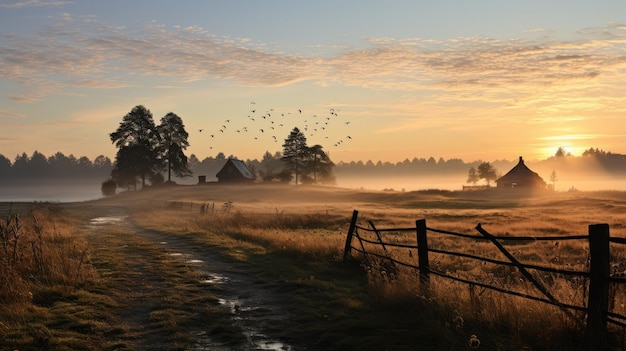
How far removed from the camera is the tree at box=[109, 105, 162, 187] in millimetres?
92062

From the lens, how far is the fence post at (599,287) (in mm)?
7141

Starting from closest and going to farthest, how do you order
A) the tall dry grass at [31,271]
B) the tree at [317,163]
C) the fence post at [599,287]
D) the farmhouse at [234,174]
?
the fence post at [599,287], the tall dry grass at [31,271], the farmhouse at [234,174], the tree at [317,163]

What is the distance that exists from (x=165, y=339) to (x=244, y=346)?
141 cm

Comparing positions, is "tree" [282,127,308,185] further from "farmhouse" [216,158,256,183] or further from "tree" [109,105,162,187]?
"tree" [109,105,162,187]

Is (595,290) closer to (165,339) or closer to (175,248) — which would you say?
(165,339)

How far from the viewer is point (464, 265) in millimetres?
18359

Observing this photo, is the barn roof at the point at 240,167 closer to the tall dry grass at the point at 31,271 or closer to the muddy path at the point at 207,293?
the muddy path at the point at 207,293

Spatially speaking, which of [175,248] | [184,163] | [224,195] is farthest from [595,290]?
[184,163]

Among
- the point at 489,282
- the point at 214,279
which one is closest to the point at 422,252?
the point at 489,282

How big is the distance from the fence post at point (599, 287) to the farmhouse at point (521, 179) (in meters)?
99.5

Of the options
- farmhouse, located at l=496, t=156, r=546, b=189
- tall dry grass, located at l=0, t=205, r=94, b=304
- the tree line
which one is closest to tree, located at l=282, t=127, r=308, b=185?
the tree line

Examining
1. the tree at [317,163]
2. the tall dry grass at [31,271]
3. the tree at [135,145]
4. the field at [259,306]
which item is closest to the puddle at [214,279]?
the field at [259,306]

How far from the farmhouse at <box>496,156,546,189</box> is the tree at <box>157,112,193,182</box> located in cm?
6331

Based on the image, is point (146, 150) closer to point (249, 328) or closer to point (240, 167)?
point (240, 167)
